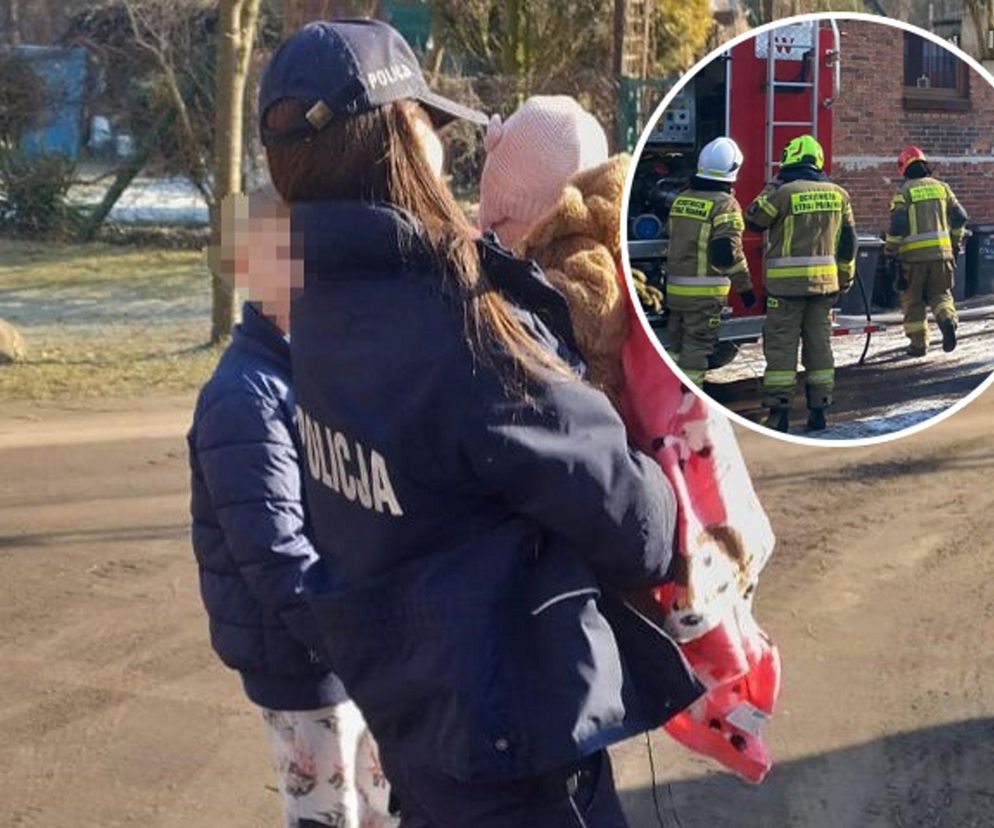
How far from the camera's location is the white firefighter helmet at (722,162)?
2.09 meters

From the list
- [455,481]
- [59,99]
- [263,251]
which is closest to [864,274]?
[455,481]

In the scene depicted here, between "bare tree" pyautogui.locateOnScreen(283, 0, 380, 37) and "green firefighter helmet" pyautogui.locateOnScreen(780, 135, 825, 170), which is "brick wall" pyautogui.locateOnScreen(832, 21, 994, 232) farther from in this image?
"bare tree" pyautogui.locateOnScreen(283, 0, 380, 37)

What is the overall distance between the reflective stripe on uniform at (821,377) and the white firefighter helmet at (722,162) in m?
0.28

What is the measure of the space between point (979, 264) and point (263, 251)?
1.24 m

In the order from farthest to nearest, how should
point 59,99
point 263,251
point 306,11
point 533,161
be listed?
point 59,99 → point 306,11 → point 263,251 → point 533,161

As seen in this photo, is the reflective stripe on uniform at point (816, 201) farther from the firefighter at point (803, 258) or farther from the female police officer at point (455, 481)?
the female police officer at point (455, 481)

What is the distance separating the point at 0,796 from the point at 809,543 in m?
3.89

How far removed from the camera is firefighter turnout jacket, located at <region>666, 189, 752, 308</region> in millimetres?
2090

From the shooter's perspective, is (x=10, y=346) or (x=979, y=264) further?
(x=10, y=346)

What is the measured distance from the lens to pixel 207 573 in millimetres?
3260

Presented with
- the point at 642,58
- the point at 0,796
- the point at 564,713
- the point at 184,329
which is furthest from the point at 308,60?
the point at 642,58

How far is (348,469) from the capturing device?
7.55ft

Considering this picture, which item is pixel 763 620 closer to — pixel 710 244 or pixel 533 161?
pixel 533 161

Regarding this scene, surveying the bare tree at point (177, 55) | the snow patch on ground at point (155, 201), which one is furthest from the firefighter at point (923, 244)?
the snow patch on ground at point (155, 201)
